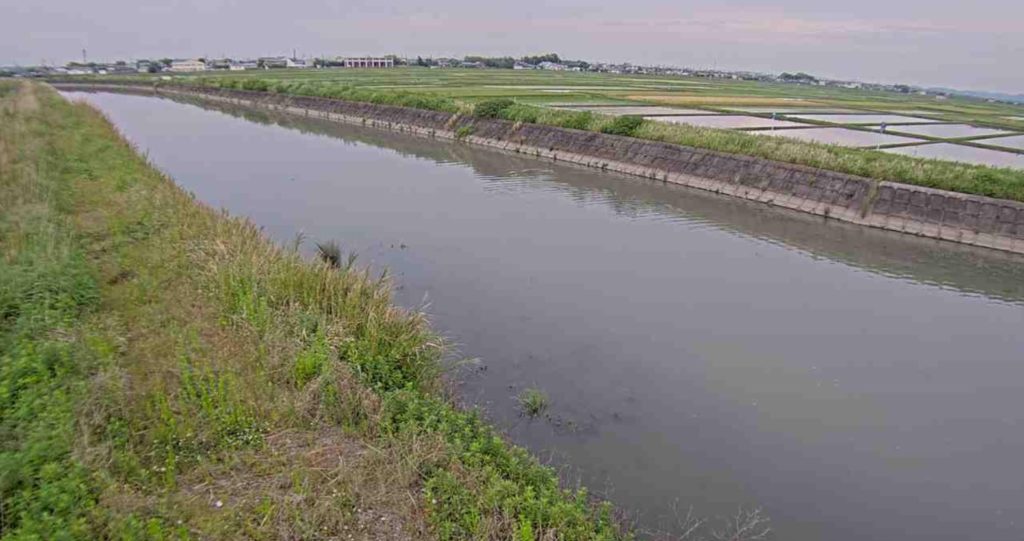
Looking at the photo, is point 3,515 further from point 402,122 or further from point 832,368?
point 402,122

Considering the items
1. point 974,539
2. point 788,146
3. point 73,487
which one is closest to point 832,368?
point 974,539

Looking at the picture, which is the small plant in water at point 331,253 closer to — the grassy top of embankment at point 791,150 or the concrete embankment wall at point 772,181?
the concrete embankment wall at point 772,181

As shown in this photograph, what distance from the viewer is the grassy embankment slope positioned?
11.2 ft

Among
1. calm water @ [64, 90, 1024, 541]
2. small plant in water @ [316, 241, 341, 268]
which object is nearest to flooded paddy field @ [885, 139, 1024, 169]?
calm water @ [64, 90, 1024, 541]

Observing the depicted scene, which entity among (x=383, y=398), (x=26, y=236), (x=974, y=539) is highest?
(x=26, y=236)

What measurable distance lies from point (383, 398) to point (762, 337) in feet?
18.0

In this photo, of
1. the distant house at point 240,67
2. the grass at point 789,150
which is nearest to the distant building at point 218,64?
the distant house at point 240,67

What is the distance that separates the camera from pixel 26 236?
7.11 meters

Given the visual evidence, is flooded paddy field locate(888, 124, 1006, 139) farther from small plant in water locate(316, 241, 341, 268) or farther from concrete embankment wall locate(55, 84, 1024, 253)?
small plant in water locate(316, 241, 341, 268)

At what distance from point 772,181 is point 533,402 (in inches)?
545

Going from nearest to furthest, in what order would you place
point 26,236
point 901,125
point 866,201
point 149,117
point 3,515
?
point 3,515 < point 26,236 < point 866,201 < point 901,125 < point 149,117

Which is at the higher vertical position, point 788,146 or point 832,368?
point 788,146

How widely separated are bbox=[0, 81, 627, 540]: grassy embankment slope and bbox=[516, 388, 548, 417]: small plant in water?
0.88m

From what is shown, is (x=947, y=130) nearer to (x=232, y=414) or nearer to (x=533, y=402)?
(x=533, y=402)
